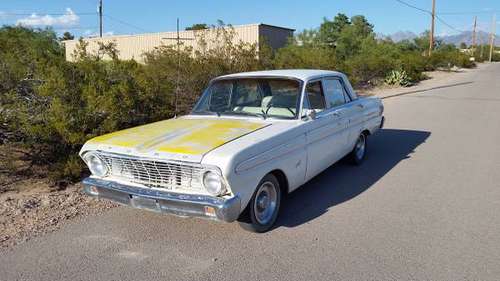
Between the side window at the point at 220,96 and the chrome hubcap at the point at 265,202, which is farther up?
the side window at the point at 220,96

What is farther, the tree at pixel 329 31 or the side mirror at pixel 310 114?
the tree at pixel 329 31

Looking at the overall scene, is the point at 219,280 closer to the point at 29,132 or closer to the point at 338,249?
the point at 338,249

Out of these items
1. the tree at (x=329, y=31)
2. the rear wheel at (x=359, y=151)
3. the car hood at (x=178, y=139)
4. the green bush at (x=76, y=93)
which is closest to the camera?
the car hood at (x=178, y=139)

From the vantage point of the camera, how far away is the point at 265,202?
14.0 feet

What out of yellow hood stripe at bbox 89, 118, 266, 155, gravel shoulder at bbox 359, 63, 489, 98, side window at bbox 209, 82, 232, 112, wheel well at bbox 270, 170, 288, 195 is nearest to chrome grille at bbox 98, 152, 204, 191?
yellow hood stripe at bbox 89, 118, 266, 155

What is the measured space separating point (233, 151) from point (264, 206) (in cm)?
91

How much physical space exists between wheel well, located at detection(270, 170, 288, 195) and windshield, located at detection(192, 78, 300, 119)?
789 mm

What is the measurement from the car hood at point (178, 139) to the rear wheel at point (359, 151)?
2343 mm

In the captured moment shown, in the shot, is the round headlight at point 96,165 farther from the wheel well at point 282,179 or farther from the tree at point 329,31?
the tree at point 329,31

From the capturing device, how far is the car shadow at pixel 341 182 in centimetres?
470

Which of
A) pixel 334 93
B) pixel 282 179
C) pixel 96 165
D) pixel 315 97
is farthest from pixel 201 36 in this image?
pixel 282 179

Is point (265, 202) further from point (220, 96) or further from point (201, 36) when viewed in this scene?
point (201, 36)

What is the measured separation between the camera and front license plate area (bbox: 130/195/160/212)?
148 inches

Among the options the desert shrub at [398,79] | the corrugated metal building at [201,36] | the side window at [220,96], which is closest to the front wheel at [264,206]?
the side window at [220,96]
